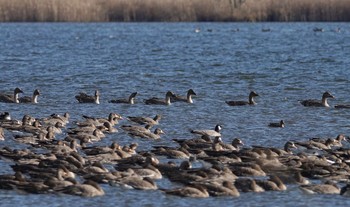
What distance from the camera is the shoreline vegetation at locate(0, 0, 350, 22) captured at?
214 feet

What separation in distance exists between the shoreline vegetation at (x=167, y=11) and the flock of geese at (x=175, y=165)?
4544 cm

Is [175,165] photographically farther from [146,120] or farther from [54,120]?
[146,120]

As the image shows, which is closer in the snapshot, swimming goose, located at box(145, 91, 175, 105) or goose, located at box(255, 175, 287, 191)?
goose, located at box(255, 175, 287, 191)

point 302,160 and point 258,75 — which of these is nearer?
point 302,160

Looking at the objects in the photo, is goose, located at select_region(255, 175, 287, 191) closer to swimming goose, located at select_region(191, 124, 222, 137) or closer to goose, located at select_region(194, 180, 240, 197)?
goose, located at select_region(194, 180, 240, 197)

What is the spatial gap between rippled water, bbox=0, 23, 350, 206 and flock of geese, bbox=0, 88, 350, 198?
17 centimetres

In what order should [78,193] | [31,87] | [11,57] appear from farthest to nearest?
1. [11,57]
2. [31,87]
3. [78,193]

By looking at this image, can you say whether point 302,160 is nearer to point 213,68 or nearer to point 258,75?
point 258,75

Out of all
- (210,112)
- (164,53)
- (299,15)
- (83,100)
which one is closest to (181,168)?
(210,112)

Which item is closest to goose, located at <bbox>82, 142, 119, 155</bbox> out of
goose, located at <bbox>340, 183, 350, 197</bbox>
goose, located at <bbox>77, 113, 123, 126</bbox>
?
goose, located at <bbox>77, 113, 123, 126</bbox>

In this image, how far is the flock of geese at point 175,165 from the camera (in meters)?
15.0

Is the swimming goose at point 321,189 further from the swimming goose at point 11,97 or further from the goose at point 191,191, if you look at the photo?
the swimming goose at point 11,97

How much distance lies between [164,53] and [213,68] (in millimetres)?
9283

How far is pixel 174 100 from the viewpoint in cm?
2738
